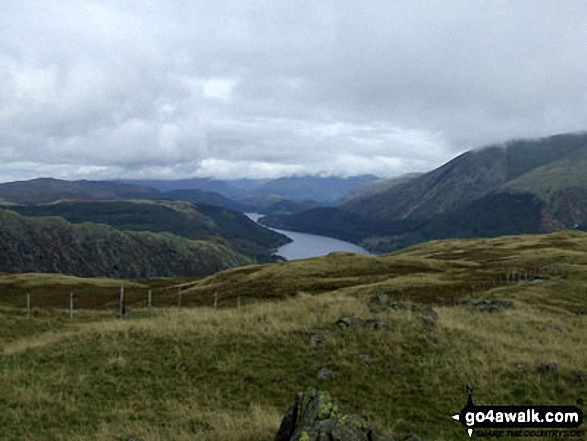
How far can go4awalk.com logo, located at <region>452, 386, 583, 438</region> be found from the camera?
12.7 m

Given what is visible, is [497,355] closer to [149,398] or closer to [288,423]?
[288,423]

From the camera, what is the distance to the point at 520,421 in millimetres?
13453

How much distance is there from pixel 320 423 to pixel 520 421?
7.58 metres

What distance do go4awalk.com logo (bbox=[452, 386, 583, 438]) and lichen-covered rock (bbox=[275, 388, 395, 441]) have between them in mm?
4487

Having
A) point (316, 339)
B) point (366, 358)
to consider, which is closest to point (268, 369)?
point (316, 339)

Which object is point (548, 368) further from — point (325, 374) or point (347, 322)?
point (325, 374)

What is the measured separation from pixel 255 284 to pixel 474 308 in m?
39.1

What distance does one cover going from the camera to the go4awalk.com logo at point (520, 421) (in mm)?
12734

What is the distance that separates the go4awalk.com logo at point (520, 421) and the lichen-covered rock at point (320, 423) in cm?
449

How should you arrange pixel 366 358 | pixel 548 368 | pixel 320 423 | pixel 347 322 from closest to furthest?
pixel 320 423, pixel 548 368, pixel 366 358, pixel 347 322

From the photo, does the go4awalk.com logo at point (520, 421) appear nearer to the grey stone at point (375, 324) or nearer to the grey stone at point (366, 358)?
the grey stone at point (366, 358)

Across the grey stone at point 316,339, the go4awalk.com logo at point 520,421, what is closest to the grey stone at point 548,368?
the go4awalk.com logo at point 520,421

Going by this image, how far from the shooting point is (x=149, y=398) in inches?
588

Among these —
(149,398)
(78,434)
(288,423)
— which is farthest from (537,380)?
(78,434)
